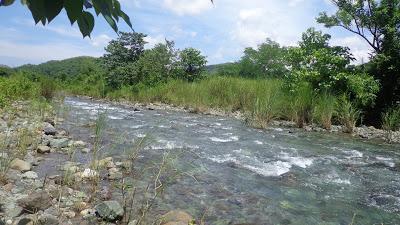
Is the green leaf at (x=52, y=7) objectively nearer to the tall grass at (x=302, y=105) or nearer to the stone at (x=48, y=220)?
the stone at (x=48, y=220)

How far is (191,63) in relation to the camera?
3288 cm

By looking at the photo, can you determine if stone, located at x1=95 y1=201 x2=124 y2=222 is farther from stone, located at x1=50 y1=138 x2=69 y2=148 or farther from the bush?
the bush

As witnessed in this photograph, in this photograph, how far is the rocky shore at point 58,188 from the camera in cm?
424

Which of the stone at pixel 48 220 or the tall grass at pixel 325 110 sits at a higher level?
the tall grass at pixel 325 110

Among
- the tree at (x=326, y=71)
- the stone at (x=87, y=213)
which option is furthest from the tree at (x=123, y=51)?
the stone at (x=87, y=213)

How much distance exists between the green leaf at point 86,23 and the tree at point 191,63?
3128 centimetres

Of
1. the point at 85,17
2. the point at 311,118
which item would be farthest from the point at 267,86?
the point at 85,17

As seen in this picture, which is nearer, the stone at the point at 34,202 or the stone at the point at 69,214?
the stone at the point at 34,202

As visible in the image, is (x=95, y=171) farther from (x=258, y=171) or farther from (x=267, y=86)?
(x=267, y=86)

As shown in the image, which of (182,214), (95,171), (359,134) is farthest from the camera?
(359,134)

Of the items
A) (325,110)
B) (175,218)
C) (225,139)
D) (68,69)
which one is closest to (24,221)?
(175,218)

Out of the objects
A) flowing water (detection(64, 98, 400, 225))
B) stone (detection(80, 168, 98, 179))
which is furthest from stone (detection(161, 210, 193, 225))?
stone (detection(80, 168, 98, 179))

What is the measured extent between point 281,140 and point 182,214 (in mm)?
7353

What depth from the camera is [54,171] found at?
6262mm
